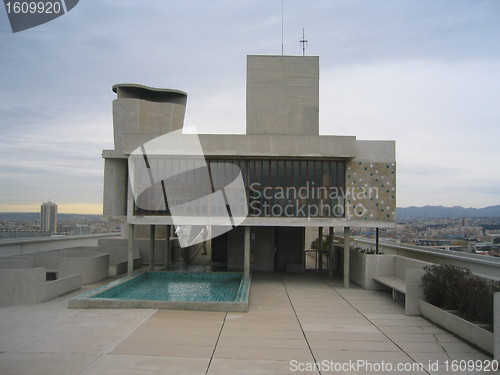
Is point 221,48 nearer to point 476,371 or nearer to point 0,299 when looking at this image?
point 0,299

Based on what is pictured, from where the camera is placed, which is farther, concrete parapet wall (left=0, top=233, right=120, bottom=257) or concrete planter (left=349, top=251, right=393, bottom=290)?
concrete parapet wall (left=0, top=233, right=120, bottom=257)

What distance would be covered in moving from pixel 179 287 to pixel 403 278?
7.47 m

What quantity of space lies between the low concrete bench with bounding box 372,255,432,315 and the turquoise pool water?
4714mm

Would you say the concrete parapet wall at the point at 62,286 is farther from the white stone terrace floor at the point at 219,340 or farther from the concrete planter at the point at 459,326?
the concrete planter at the point at 459,326

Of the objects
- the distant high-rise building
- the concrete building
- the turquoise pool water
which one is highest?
the concrete building

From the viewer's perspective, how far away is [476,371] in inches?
280

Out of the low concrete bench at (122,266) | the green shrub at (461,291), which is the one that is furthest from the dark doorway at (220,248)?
the green shrub at (461,291)

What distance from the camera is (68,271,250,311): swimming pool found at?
11.2 meters

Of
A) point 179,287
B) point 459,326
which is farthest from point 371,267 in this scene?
point 179,287

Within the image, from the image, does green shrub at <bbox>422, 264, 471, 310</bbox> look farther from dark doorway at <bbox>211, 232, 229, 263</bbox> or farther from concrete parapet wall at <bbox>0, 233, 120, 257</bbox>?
concrete parapet wall at <bbox>0, 233, 120, 257</bbox>

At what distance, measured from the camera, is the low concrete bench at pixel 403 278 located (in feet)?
36.4

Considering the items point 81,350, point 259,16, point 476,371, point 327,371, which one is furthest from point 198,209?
point 476,371

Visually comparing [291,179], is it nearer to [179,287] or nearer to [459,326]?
[179,287]

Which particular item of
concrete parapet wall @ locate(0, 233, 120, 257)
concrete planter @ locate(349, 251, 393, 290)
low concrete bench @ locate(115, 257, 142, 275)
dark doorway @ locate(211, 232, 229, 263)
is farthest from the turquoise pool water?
concrete parapet wall @ locate(0, 233, 120, 257)
